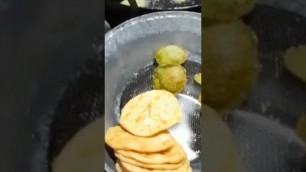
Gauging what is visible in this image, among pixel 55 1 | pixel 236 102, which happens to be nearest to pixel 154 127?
pixel 236 102

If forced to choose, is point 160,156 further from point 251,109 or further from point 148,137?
point 251,109

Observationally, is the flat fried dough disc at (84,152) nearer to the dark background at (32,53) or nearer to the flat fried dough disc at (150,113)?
the dark background at (32,53)

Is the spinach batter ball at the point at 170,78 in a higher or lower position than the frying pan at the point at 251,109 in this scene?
lower

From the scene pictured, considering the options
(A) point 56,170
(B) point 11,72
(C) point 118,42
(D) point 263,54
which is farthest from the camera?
(C) point 118,42

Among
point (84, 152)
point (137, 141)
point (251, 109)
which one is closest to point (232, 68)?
point (251, 109)

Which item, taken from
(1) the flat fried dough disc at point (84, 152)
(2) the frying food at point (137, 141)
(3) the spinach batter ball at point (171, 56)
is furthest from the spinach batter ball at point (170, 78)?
(1) the flat fried dough disc at point (84, 152)

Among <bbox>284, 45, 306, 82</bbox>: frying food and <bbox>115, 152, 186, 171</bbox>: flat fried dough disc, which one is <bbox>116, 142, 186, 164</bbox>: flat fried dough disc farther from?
<bbox>284, 45, 306, 82</bbox>: frying food

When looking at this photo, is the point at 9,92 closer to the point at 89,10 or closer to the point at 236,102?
the point at 89,10
